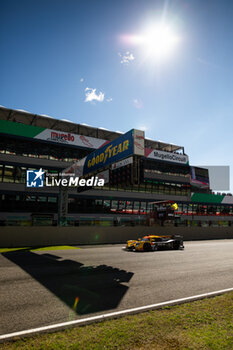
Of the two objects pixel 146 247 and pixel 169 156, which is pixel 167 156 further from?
pixel 146 247

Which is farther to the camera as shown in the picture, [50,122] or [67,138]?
[50,122]

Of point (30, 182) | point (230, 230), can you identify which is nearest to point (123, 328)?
point (30, 182)

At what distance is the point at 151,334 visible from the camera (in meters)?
4.05

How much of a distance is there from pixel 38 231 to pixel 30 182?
1234 centimetres

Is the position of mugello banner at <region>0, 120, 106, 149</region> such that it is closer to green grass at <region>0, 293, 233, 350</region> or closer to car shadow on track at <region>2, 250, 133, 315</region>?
car shadow on track at <region>2, 250, 133, 315</region>

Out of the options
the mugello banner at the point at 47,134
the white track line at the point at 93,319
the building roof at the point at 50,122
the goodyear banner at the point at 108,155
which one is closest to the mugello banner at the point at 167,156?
the mugello banner at the point at 47,134

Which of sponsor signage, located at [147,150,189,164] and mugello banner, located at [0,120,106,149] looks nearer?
mugello banner, located at [0,120,106,149]

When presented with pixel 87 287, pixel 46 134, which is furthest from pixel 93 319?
pixel 46 134

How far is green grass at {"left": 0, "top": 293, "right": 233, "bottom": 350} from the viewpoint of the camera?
12.0 ft

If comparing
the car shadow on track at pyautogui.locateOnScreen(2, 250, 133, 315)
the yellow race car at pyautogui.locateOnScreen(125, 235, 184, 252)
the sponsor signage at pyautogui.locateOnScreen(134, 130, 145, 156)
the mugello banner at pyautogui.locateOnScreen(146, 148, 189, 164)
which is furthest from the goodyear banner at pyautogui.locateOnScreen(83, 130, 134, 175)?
the mugello banner at pyautogui.locateOnScreen(146, 148, 189, 164)

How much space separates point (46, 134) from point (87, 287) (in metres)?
29.1

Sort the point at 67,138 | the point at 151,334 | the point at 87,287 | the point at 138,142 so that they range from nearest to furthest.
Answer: the point at 151,334
the point at 87,287
the point at 138,142
the point at 67,138

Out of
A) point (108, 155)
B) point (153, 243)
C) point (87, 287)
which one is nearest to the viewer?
point (87, 287)

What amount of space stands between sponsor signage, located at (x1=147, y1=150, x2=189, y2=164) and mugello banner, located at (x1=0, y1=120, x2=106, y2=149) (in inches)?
412
